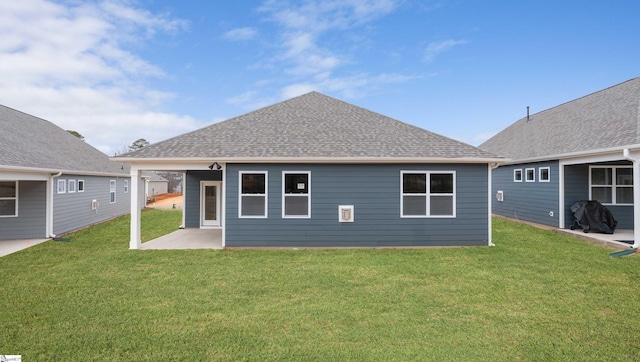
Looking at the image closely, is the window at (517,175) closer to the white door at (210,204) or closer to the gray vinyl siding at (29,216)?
the white door at (210,204)

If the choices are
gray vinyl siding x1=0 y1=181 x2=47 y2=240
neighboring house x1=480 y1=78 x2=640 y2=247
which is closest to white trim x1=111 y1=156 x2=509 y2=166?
neighboring house x1=480 y1=78 x2=640 y2=247

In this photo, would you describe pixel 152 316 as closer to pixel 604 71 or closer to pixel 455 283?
pixel 455 283

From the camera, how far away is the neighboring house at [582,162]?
9522 millimetres

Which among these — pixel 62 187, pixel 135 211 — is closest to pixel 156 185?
pixel 62 187

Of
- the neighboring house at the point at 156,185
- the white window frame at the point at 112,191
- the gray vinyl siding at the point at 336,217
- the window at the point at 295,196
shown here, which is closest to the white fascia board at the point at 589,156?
the gray vinyl siding at the point at 336,217

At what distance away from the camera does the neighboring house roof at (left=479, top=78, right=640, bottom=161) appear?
9.74 meters

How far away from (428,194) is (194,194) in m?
9.08

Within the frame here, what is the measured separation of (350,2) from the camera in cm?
1290

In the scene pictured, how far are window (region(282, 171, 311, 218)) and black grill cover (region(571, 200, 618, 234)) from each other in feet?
31.2

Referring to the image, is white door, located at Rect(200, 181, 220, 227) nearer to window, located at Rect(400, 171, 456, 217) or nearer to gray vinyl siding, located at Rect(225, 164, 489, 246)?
gray vinyl siding, located at Rect(225, 164, 489, 246)

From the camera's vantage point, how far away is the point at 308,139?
30.3 ft

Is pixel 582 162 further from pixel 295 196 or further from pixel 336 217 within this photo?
pixel 295 196

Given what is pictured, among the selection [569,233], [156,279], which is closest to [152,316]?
[156,279]

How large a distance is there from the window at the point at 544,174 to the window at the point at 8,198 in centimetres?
1901
